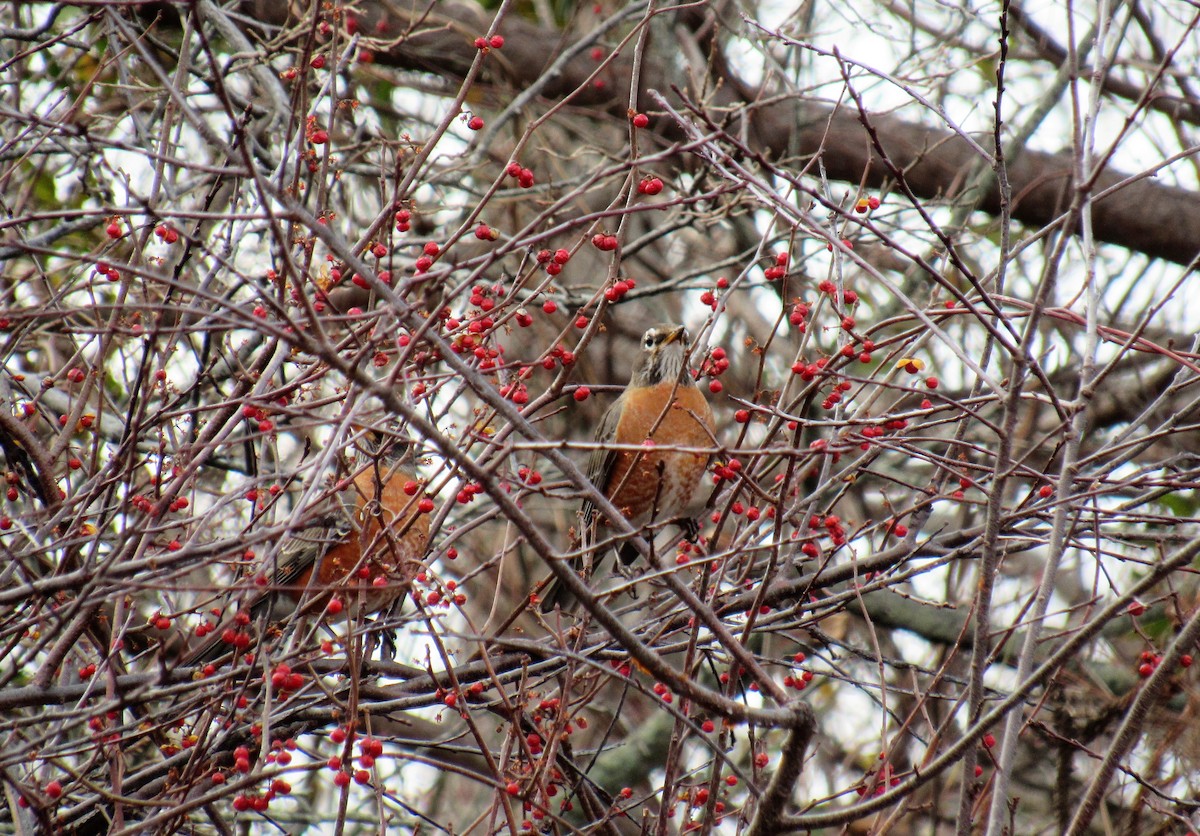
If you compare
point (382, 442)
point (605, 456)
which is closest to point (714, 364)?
point (382, 442)

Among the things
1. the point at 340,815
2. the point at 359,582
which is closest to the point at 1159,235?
the point at 359,582

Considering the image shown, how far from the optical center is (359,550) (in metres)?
5.07

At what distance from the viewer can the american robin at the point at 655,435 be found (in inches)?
223

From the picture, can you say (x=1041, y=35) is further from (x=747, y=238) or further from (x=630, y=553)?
(x=630, y=553)

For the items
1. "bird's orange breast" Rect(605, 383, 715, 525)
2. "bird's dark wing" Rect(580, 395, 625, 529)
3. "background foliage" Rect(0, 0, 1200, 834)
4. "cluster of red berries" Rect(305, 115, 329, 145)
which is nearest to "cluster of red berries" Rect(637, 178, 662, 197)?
"background foliage" Rect(0, 0, 1200, 834)

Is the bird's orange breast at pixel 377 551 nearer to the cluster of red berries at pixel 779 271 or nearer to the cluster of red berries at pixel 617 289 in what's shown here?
the cluster of red berries at pixel 617 289

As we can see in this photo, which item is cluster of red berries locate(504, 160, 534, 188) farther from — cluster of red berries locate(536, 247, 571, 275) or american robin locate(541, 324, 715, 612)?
american robin locate(541, 324, 715, 612)

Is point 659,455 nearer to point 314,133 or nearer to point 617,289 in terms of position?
point 617,289

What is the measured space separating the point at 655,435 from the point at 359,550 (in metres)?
1.51

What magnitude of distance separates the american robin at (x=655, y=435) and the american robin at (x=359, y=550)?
92 centimetres

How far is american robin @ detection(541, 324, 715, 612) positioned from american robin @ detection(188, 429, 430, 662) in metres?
0.92

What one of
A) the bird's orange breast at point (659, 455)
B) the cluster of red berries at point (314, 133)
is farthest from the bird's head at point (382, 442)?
the bird's orange breast at point (659, 455)

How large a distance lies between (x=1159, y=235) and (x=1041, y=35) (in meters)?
1.72

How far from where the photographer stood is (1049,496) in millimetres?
3621
